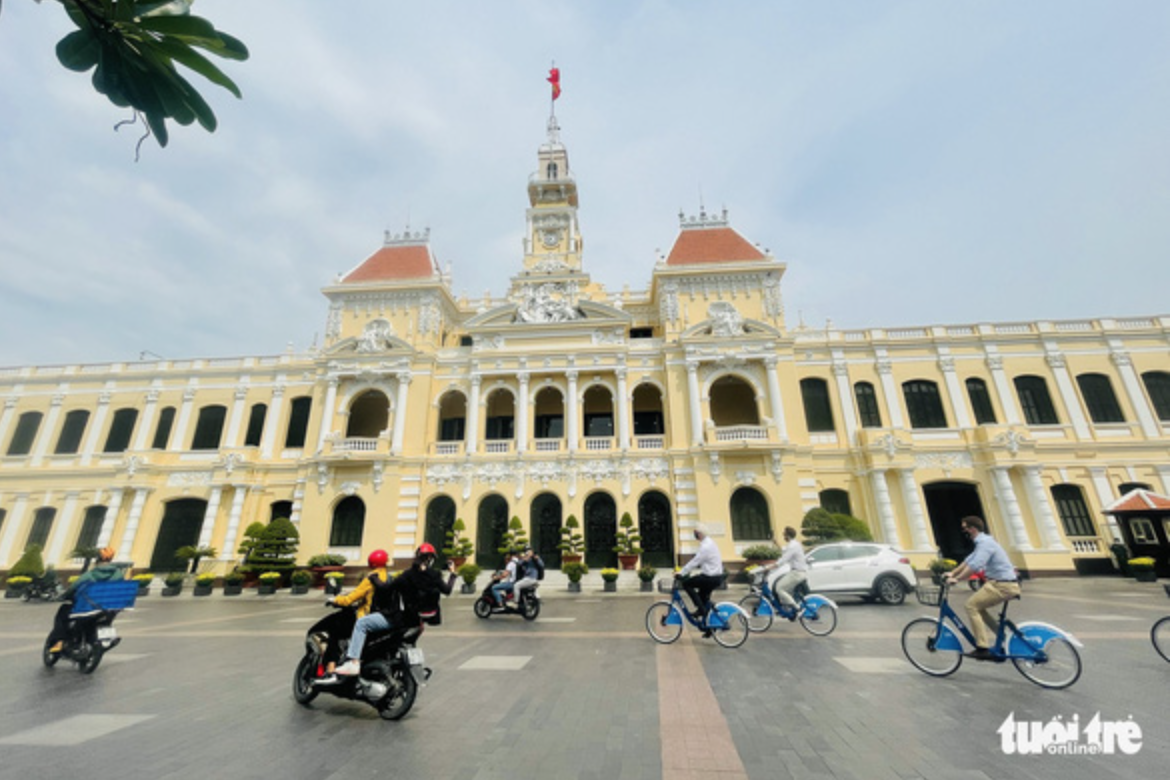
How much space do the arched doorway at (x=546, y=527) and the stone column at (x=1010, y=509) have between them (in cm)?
1879

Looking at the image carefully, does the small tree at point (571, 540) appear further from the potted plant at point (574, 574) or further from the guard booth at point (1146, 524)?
the guard booth at point (1146, 524)

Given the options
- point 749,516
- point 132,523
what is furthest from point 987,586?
point 132,523

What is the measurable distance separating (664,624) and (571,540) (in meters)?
12.2

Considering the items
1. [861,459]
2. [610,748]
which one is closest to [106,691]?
[610,748]

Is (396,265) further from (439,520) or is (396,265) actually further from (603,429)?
(603,429)

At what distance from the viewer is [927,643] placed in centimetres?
603

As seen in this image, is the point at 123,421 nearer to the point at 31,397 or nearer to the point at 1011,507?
the point at 31,397

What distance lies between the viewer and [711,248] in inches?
1035

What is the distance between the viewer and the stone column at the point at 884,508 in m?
20.0

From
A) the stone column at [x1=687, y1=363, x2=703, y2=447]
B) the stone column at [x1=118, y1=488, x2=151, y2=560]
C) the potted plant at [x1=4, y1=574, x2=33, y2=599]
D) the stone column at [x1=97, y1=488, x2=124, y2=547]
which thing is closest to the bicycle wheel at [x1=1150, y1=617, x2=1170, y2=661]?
the stone column at [x1=687, y1=363, x2=703, y2=447]

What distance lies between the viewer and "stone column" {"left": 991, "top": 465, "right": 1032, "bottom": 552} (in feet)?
63.5

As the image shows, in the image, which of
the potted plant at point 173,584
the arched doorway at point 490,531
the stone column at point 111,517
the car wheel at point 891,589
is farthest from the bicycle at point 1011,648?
the stone column at point 111,517

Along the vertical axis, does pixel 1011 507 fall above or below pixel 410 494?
below

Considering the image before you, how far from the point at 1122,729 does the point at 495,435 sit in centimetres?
2323
